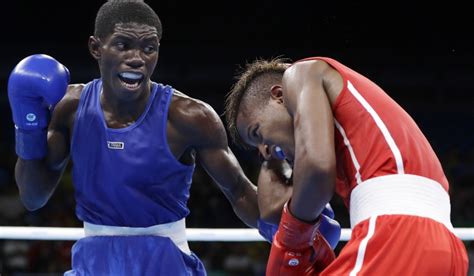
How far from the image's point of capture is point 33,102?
8.16ft

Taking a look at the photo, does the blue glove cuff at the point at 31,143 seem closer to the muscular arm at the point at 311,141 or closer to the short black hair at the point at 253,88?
the short black hair at the point at 253,88

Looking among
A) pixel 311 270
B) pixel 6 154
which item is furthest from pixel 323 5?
pixel 311 270

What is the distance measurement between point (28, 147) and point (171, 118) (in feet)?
1.58

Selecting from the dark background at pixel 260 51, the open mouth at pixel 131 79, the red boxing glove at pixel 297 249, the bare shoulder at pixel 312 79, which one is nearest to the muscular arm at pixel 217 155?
the open mouth at pixel 131 79

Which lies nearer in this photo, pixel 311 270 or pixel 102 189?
pixel 311 270

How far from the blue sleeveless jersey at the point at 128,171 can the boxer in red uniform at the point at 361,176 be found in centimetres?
62

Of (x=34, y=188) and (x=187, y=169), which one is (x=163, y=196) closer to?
(x=187, y=169)

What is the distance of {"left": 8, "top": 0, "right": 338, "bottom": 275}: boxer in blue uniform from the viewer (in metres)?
2.48

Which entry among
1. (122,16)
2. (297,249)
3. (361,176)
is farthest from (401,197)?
(122,16)

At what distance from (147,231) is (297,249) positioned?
70 centimetres

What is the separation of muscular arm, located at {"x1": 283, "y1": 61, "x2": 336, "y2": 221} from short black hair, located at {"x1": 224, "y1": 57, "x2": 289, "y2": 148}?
0.21 meters

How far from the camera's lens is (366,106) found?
1842 millimetres

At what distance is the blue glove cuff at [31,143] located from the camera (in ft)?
8.09

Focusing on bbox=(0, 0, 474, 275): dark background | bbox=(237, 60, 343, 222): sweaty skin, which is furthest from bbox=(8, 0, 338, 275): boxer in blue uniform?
bbox=(0, 0, 474, 275): dark background
